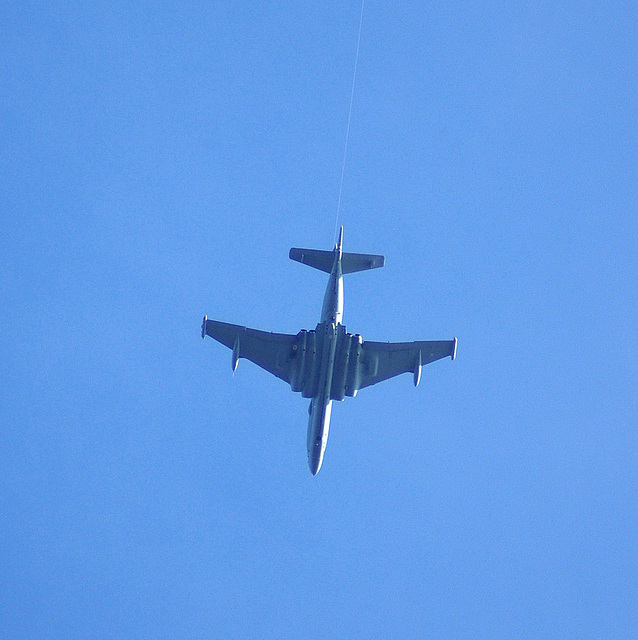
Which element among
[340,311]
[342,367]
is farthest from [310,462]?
[340,311]

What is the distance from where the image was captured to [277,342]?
2057 inches

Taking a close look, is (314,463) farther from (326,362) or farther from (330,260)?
(330,260)

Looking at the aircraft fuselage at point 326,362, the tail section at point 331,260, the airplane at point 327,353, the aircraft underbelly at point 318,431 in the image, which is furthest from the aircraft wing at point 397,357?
the tail section at point 331,260

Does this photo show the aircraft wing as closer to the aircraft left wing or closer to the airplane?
the airplane

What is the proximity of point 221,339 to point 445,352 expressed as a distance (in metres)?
13.9

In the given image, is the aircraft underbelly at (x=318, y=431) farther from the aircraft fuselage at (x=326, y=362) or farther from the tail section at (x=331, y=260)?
the tail section at (x=331, y=260)

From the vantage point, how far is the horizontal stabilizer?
5119 centimetres

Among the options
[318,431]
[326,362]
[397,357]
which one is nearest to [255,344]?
[326,362]

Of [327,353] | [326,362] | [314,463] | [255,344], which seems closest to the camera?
[327,353]

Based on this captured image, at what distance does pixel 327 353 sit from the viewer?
49.6 m

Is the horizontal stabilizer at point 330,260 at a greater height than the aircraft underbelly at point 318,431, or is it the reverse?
the horizontal stabilizer at point 330,260

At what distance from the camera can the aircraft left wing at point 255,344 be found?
52312 mm

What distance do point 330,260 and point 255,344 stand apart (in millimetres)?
7209

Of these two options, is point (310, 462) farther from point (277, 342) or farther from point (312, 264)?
point (312, 264)
